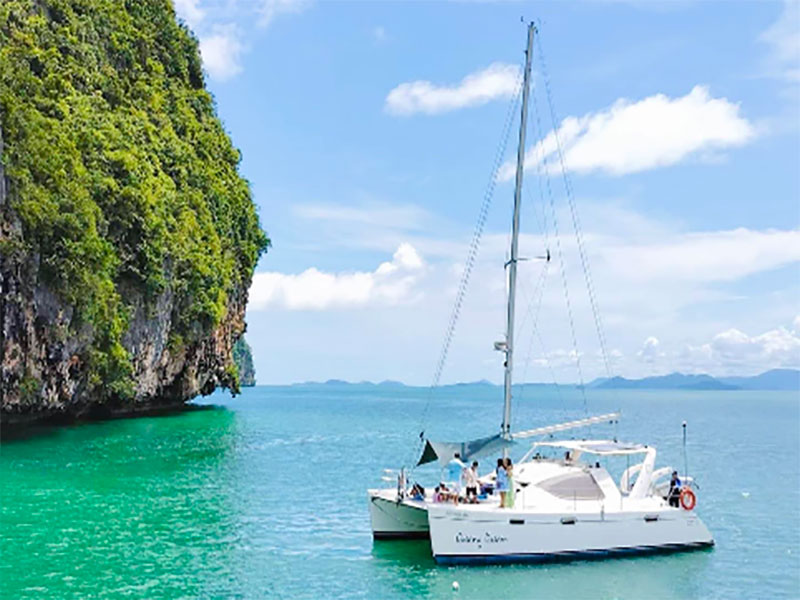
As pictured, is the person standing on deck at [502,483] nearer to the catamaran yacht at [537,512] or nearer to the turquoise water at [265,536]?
the catamaran yacht at [537,512]

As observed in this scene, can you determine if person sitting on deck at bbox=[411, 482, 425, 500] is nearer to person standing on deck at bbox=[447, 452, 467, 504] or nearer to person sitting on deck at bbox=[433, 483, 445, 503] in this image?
person sitting on deck at bbox=[433, 483, 445, 503]

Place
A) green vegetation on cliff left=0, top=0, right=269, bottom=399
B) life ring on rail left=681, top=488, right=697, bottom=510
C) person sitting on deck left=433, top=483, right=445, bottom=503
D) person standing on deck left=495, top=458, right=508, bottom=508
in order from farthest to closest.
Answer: green vegetation on cliff left=0, top=0, right=269, bottom=399, life ring on rail left=681, top=488, right=697, bottom=510, person sitting on deck left=433, top=483, right=445, bottom=503, person standing on deck left=495, top=458, right=508, bottom=508

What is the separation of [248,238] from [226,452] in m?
31.2

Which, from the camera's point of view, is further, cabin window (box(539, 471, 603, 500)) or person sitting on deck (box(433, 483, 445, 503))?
cabin window (box(539, 471, 603, 500))

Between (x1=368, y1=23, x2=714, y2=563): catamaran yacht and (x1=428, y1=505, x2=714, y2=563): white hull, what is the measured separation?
2 cm

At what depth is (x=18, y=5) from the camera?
44750 millimetres

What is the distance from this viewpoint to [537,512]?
1789 cm

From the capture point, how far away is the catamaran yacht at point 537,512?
17.6m

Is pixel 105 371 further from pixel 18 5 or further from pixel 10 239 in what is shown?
pixel 18 5

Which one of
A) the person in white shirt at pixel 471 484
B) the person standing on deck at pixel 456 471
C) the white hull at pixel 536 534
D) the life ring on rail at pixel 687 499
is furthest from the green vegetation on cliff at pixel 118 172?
the life ring on rail at pixel 687 499

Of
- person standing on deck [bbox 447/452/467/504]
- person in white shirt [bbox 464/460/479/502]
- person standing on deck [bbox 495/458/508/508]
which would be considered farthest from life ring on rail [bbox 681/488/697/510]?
person standing on deck [bbox 447/452/467/504]

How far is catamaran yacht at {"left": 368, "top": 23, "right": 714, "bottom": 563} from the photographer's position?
17578 millimetres

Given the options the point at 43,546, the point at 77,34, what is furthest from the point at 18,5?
the point at 43,546

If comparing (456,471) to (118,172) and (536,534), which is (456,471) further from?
(118,172)
